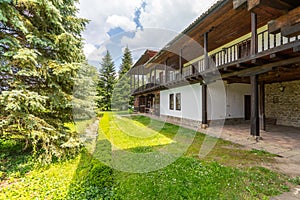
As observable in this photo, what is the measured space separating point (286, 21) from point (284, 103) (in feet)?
32.2

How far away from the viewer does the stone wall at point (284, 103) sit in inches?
332

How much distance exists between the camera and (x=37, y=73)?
4004 mm

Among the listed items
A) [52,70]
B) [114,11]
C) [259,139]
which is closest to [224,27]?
[259,139]

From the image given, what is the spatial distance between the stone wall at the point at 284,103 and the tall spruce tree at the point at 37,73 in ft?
34.0

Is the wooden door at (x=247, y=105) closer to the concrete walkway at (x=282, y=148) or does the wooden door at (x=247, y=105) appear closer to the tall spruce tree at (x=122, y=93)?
the concrete walkway at (x=282, y=148)

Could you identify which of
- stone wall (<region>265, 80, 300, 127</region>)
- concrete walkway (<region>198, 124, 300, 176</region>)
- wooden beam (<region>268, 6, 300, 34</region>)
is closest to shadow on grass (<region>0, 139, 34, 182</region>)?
wooden beam (<region>268, 6, 300, 34</region>)

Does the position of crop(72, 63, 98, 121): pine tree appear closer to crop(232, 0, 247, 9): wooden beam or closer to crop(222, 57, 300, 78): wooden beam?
crop(232, 0, 247, 9): wooden beam

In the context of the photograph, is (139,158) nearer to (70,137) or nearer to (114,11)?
(70,137)

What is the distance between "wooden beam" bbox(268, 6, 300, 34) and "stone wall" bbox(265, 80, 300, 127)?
9.37 metres

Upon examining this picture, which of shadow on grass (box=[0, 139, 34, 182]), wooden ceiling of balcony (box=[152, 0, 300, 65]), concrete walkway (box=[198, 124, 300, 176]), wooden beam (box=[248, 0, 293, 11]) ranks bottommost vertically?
shadow on grass (box=[0, 139, 34, 182])

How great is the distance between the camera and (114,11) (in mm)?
9109

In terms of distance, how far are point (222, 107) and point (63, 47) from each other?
8266 millimetres

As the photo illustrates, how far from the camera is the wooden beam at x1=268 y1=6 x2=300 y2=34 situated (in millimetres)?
1344

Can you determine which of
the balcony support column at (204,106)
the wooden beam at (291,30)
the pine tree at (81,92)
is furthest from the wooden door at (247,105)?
the wooden beam at (291,30)
